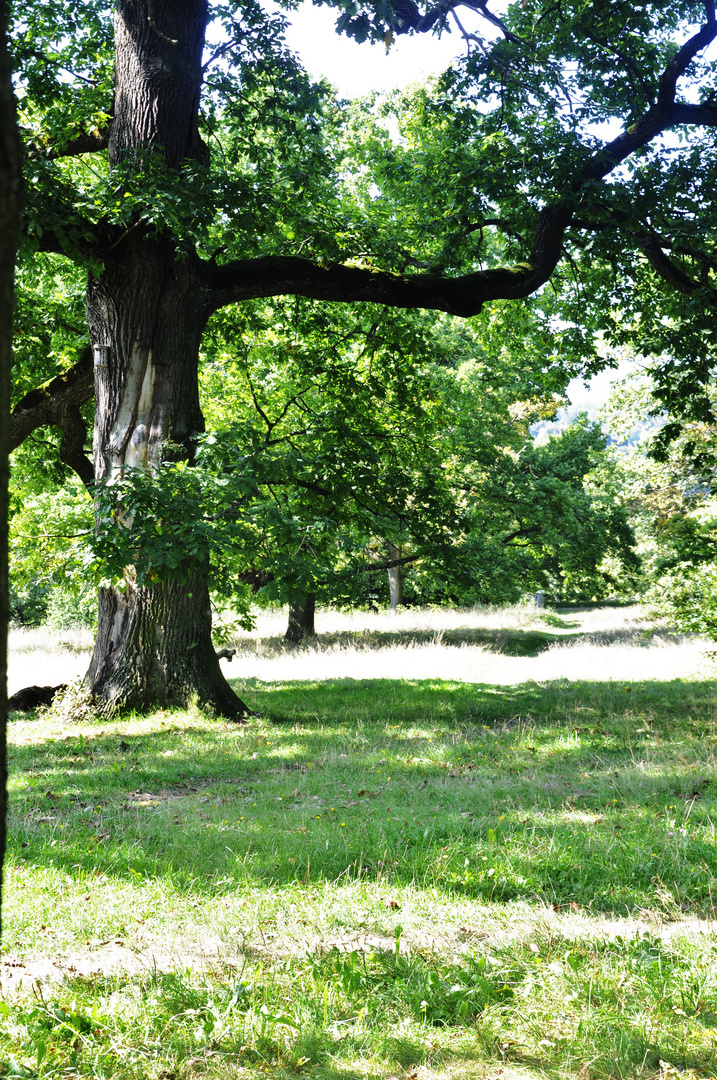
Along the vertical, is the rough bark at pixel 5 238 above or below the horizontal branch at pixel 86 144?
below

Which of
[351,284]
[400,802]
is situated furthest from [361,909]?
[351,284]

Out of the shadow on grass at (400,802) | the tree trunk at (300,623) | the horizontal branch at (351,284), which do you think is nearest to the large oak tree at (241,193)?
the horizontal branch at (351,284)

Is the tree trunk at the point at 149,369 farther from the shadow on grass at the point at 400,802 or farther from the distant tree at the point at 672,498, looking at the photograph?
the distant tree at the point at 672,498

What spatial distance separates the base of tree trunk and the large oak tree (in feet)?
0.09

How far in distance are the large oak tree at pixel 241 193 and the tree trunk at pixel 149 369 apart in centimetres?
3

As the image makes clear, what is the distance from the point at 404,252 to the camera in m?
12.0

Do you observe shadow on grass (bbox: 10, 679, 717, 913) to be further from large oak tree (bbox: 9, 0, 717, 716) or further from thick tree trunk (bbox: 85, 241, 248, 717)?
large oak tree (bbox: 9, 0, 717, 716)

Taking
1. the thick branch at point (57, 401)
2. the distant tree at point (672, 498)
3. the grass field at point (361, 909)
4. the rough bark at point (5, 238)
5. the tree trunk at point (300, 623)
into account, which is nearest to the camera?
the rough bark at point (5, 238)

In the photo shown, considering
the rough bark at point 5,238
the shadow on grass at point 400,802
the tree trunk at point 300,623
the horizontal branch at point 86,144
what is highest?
the horizontal branch at point 86,144

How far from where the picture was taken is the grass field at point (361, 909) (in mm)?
2846

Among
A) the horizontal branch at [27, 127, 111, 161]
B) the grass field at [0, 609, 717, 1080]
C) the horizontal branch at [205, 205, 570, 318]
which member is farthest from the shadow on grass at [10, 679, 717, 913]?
the horizontal branch at [27, 127, 111, 161]

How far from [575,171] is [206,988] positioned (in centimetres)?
1072

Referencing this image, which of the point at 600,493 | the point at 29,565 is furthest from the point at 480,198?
the point at 600,493

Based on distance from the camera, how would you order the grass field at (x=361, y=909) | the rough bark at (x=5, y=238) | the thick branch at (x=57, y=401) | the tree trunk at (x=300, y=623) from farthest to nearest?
the tree trunk at (x=300, y=623) → the thick branch at (x=57, y=401) → the grass field at (x=361, y=909) → the rough bark at (x=5, y=238)
